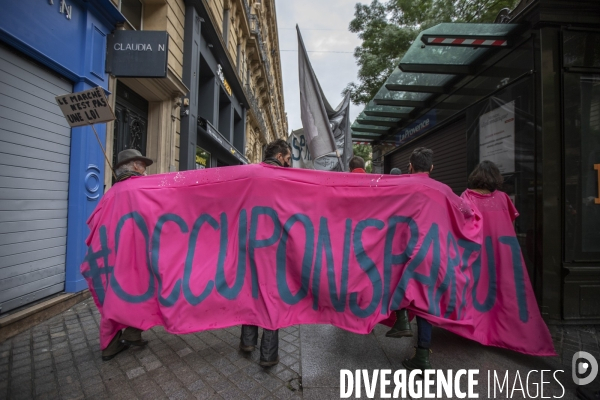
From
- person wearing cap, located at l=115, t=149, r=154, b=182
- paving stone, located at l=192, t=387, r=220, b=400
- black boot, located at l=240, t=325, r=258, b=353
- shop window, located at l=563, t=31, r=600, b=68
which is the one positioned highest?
shop window, located at l=563, t=31, r=600, b=68

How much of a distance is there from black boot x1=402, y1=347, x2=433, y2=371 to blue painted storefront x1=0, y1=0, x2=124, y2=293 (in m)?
4.39

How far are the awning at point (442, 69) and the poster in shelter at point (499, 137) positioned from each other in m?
0.56

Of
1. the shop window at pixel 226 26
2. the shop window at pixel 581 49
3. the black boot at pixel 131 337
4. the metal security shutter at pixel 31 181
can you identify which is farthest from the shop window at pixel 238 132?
the shop window at pixel 581 49

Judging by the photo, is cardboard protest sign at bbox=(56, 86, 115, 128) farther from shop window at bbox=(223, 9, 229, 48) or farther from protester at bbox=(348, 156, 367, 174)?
shop window at bbox=(223, 9, 229, 48)

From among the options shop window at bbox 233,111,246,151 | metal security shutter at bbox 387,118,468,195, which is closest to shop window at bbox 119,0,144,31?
metal security shutter at bbox 387,118,468,195

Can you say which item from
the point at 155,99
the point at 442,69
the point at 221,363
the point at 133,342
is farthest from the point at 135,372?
the point at 442,69

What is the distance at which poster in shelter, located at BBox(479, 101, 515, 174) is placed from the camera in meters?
→ 4.13

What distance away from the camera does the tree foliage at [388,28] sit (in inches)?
334

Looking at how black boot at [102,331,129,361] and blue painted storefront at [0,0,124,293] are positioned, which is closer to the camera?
black boot at [102,331,129,361]

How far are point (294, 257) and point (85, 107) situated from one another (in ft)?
10.2

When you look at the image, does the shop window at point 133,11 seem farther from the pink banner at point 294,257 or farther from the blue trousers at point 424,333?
the blue trousers at point 424,333

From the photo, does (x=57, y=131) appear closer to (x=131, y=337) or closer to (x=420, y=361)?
(x=131, y=337)

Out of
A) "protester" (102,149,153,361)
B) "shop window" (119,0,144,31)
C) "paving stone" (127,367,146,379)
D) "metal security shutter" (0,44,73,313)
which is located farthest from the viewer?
"shop window" (119,0,144,31)

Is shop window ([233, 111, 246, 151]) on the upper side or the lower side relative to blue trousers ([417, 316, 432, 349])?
upper
